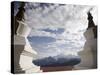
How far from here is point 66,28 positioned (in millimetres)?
1747

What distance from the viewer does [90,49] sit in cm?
183

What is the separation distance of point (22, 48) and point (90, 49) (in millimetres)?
556

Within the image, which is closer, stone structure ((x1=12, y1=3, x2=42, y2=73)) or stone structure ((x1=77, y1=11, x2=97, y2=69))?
stone structure ((x1=12, y1=3, x2=42, y2=73))

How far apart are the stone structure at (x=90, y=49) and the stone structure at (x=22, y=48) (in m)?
0.39

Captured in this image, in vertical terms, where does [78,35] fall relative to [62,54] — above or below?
above

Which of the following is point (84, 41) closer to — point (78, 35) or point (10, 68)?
point (78, 35)

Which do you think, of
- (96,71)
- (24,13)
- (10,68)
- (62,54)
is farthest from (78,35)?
(10,68)

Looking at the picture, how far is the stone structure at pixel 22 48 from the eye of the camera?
5.25 feet

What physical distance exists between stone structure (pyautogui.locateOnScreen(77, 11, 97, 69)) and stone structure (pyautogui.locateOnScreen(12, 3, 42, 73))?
1.27 feet

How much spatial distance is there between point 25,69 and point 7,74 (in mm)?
130

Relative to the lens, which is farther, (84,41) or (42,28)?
(84,41)

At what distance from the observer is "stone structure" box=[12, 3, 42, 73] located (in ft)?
5.25

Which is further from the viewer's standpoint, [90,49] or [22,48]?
[90,49]

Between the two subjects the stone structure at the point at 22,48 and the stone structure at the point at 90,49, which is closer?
the stone structure at the point at 22,48
